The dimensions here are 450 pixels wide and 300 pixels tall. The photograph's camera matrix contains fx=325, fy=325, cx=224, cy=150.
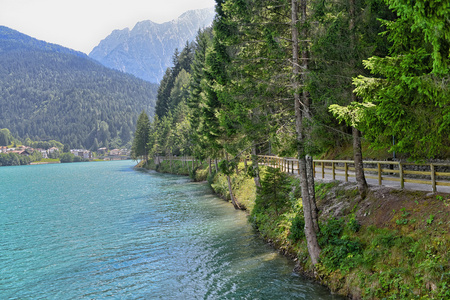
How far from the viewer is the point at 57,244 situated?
22.1 meters

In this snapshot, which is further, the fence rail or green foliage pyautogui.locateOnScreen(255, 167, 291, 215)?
green foliage pyautogui.locateOnScreen(255, 167, 291, 215)

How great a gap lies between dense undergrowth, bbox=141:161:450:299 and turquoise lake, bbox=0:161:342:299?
2.94ft

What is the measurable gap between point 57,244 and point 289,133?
58.4 feet

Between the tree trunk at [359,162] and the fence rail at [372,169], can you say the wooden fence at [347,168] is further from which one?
the tree trunk at [359,162]

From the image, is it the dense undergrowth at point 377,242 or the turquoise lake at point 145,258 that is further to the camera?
the turquoise lake at point 145,258

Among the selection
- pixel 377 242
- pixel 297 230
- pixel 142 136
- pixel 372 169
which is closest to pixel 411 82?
pixel 377 242

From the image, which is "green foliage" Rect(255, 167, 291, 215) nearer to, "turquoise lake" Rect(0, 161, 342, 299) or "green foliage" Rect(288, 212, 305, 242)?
"turquoise lake" Rect(0, 161, 342, 299)

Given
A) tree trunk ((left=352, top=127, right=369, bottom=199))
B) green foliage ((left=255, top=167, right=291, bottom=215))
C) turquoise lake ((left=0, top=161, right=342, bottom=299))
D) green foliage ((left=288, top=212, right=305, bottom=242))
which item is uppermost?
tree trunk ((left=352, top=127, right=369, bottom=199))

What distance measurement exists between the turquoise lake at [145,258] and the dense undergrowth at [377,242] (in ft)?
2.94

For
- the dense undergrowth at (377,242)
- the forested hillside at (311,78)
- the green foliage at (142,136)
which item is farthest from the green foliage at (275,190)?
the green foliage at (142,136)

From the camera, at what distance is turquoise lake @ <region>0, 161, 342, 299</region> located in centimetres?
1348

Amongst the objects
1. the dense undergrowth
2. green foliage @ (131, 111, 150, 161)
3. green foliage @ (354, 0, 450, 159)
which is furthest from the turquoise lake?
green foliage @ (131, 111, 150, 161)

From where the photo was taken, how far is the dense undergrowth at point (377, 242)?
936cm

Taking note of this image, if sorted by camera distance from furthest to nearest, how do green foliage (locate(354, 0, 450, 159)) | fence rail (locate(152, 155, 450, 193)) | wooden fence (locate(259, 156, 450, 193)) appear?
wooden fence (locate(259, 156, 450, 193)) → fence rail (locate(152, 155, 450, 193)) → green foliage (locate(354, 0, 450, 159))
